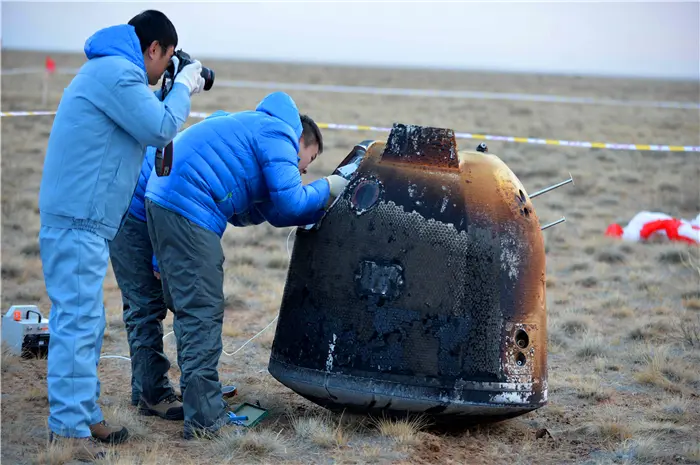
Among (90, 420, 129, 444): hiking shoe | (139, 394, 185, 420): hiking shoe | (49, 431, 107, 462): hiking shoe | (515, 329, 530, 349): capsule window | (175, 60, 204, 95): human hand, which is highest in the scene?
(175, 60, 204, 95): human hand

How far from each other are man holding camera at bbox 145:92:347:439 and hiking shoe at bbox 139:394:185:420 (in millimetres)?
457

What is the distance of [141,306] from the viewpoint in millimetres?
5387

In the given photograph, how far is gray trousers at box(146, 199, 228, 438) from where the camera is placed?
15.5 ft

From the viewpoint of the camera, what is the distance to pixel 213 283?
479 cm

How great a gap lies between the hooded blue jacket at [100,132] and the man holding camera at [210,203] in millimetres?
380

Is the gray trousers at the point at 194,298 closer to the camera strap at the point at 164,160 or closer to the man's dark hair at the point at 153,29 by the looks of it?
the camera strap at the point at 164,160

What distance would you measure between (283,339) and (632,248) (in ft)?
25.3

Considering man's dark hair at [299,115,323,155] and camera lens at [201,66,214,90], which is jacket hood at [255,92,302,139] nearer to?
man's dark hair at [299,115,323,155]

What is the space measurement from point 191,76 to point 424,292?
1704 millimetres

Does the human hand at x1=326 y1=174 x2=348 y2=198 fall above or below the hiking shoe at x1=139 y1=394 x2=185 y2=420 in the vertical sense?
above

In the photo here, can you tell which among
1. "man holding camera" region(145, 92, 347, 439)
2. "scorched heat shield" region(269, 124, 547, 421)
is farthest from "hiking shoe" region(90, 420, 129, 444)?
"scorched heat shield" region(269, 124, 547, 421)

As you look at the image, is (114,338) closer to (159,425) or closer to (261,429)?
(159,425)

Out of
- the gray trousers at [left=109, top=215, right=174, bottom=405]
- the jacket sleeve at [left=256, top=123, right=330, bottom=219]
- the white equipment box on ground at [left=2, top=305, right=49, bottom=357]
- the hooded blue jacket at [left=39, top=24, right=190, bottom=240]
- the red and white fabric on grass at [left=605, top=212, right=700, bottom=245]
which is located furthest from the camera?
the red and white fabric on grass at [left=605, top=212, right=700, bottom=245]

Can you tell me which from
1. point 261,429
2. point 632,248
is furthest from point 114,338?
point 632,248
